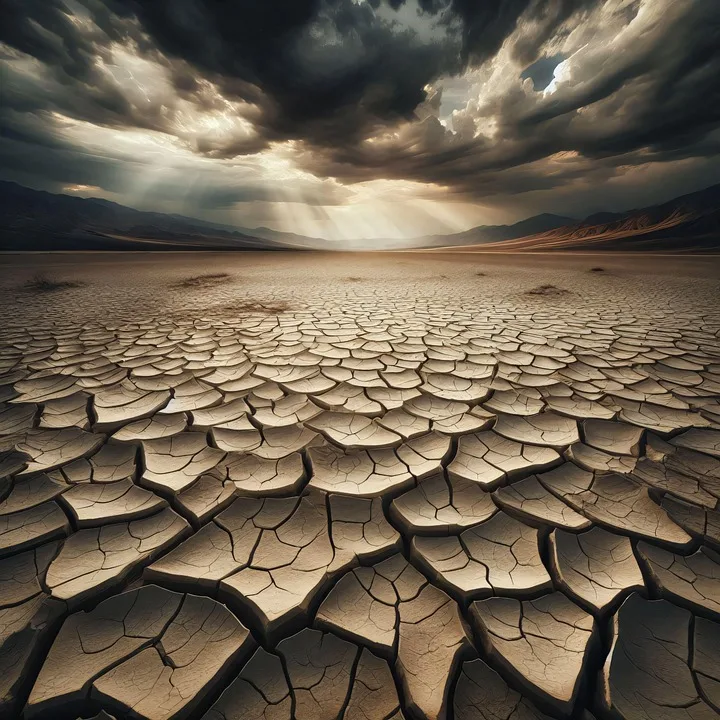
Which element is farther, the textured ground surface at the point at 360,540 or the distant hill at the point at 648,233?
the distant hill at the point at 648,233

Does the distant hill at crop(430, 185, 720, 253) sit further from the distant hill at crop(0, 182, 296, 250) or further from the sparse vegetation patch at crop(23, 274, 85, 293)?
the distant hill at crop(0, 182, 296, 250)

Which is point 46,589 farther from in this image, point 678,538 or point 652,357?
point 652,357

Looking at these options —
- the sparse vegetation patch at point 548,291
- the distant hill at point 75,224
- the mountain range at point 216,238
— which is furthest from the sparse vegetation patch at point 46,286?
the distant hill at point 75,224

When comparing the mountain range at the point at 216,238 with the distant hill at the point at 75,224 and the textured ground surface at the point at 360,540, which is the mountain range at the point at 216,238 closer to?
the distant hill at the point at 75,224

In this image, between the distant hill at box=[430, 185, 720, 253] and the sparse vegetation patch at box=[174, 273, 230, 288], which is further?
the distant hill at box=[430, 185, 720, 253]

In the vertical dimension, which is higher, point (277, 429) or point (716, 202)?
point (716, 202)

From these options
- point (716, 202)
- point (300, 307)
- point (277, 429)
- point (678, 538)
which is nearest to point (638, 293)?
point (300, 307)

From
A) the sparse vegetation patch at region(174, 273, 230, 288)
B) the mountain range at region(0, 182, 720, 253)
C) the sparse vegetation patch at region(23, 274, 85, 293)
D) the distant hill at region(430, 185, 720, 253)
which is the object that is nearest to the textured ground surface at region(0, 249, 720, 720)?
the sparse vegetation patch at region(174, 273, 230, 288)
